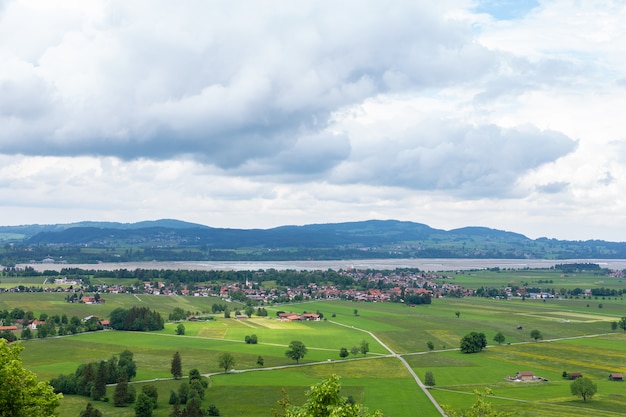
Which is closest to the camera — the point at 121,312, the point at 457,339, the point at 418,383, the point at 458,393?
the point at 458,393

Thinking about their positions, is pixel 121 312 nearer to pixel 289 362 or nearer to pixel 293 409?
pixel 289 362

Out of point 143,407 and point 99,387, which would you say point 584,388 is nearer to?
point 143,407

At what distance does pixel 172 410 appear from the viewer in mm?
69250

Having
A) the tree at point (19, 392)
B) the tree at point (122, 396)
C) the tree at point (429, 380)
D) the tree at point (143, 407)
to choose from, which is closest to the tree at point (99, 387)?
the tree at point (122, 396)

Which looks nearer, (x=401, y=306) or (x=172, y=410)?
(x=172, y=410)

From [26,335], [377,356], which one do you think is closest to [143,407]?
[377,356]

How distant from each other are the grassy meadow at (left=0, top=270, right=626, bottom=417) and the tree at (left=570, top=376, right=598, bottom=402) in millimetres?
863

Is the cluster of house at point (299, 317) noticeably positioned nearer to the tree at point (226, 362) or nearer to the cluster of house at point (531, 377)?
the tree at point (226, 362)

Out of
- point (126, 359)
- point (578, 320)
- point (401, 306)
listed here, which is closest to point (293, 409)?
point (126, 359)

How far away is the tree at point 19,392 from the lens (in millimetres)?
27203

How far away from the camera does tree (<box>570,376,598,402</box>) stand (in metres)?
76.1

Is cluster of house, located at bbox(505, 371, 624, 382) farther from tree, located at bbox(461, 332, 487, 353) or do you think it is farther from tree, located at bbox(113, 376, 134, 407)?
tree, located at bbox(113, 376, 134, 407)

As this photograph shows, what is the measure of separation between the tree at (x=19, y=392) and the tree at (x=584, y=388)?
66.8m

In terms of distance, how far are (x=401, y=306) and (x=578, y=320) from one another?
55.4m
